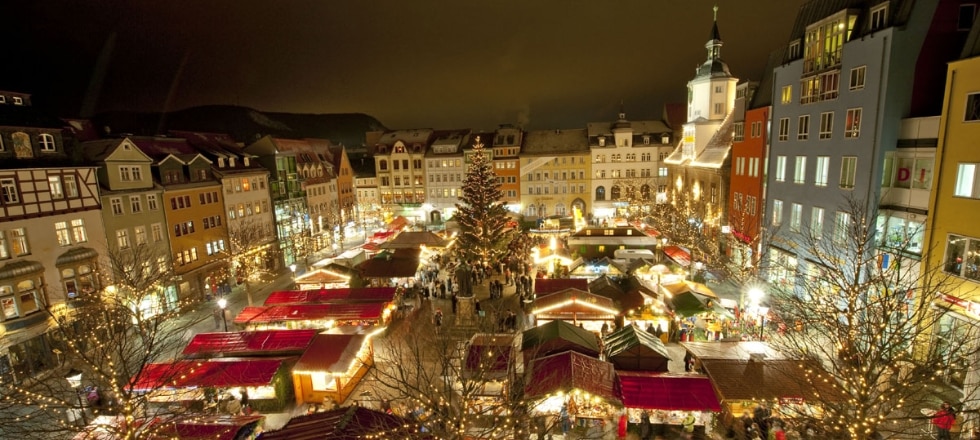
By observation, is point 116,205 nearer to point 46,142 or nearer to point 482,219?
point 46,142

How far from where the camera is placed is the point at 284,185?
4034 cm

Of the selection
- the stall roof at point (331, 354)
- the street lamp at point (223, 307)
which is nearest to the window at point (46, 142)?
the street lamp at point (223, 307)

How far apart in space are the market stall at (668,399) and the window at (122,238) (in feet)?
87.7

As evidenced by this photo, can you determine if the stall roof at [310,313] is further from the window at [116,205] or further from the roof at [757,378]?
the roof at [757,378]

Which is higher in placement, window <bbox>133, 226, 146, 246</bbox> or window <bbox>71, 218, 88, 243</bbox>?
window <bbox>71, 218, 88, 243</bbox>

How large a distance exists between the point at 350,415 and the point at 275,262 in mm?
28637

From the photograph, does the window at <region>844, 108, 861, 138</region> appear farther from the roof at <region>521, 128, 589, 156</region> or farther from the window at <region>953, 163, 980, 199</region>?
the roof at <region>521, 128, 589, 156</region>

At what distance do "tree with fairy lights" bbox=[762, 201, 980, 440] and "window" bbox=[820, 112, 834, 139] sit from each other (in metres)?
4.12

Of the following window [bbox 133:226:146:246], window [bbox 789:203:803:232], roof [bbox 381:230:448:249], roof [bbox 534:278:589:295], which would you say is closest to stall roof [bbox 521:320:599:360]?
roof [bbox 534:278:589:295]

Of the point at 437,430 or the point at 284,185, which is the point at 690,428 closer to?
the point at 437,430

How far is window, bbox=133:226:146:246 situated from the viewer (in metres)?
26.0

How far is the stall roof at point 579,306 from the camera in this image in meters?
21.1

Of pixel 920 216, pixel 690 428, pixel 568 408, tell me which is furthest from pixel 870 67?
pixel 568 408

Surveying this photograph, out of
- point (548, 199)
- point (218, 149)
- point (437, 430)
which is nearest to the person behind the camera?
point (437, 430)
